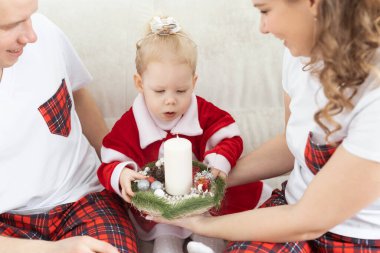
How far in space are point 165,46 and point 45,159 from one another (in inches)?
18.5

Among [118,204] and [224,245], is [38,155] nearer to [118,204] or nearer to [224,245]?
[118,204]

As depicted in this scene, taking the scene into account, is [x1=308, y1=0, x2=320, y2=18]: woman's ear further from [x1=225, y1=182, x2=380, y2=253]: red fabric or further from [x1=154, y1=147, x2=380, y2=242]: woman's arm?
[x1=225, y1=182, x2=380, y2=253]: red fabric

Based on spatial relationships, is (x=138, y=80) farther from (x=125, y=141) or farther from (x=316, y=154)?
(x=316, y=154)

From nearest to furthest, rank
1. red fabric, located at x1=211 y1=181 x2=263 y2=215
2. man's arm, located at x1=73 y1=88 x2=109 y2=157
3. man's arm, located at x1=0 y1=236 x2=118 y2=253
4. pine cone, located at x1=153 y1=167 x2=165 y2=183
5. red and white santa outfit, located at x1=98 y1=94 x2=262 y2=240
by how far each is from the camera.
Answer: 1. man's arm, located at x1=0 y1=236 x2=118 y2=253
2. pine cone, located at x1=153 y1=167 x2=165 y2=183
3. red and white santa outfit, located at x1=98 y1=94 x2=262 y2=240
4. red fabric, located at x1=211 y1=181 x2=263 y2=215
5. man's arm, located at x1=73 y1=88 x2=109 y2=157

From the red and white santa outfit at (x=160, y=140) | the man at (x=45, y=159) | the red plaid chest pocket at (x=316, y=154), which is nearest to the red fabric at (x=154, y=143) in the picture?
the red and white santa outfit at (x=160, y=140)

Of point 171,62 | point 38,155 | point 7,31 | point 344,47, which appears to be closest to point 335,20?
point 344,47

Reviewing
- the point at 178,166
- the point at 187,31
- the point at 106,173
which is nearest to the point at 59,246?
the point at 106,173

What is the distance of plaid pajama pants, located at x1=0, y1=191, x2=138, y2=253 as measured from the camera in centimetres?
160

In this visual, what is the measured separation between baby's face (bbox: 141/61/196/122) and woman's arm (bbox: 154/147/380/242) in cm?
33

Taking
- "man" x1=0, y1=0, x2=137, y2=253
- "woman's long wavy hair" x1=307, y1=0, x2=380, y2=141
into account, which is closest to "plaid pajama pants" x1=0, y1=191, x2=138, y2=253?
"man" x1=0, y1=0, x2=137, y2=253

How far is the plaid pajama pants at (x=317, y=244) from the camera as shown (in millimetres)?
1396

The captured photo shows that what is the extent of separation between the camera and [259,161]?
1.75 meters

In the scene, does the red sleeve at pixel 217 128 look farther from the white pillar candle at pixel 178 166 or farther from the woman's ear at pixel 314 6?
the woman's ear at pixel 314 6

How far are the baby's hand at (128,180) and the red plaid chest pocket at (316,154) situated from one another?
44 cm
